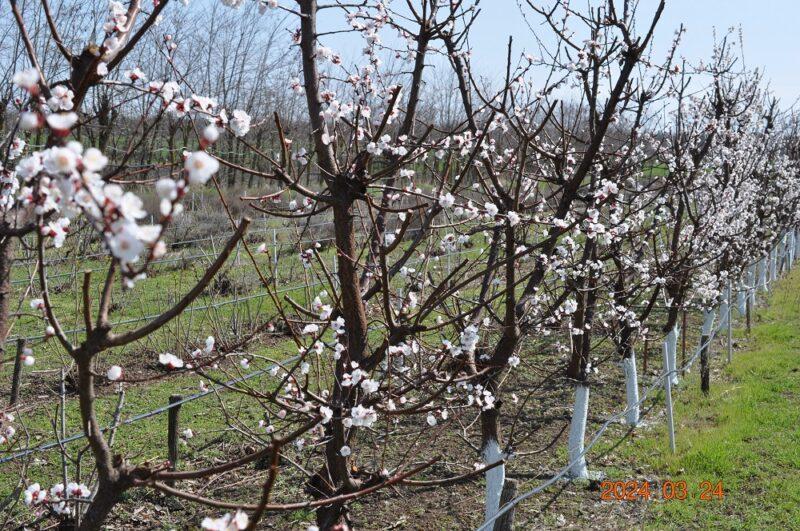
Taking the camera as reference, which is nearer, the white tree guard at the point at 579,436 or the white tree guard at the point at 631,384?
the white tree guard at the point at 579,436

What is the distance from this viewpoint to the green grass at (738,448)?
478cm

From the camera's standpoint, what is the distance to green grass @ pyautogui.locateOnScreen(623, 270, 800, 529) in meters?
4.78

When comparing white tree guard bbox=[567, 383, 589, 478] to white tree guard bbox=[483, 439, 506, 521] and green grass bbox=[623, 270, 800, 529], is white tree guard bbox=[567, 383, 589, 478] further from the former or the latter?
white tree guard bbox=[483, 439, 506, 521]

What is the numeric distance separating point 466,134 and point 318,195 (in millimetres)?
1212

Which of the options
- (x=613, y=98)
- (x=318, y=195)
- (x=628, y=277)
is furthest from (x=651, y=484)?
(x=318, y=195)

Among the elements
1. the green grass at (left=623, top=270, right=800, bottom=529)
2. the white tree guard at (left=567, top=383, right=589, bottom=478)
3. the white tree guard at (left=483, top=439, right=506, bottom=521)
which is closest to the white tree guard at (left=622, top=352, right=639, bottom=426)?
the green grass at (left=623, top=270, right=800, bottom=529)
